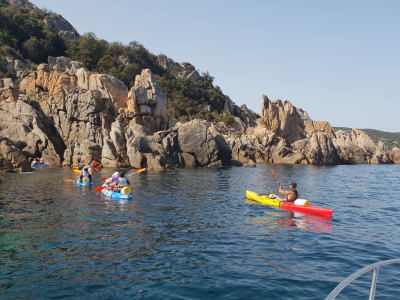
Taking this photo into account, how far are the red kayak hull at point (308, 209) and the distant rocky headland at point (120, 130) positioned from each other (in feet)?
76.8

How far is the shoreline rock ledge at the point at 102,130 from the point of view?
42.3 m

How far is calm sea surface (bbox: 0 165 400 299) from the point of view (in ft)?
27.5

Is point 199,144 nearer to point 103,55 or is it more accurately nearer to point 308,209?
point 308,209

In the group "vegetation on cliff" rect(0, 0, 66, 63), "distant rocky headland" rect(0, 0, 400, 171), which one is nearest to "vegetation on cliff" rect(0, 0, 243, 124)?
"vegetation on cliff" rect(0, 0, 66, 63)

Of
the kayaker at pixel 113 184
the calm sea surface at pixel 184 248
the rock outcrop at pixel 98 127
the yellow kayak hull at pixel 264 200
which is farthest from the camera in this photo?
the rock outcrop at pixel 98 127

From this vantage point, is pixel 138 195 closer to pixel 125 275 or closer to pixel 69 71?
pixel 125 275

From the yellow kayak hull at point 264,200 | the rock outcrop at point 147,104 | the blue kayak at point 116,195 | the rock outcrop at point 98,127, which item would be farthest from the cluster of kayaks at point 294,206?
the rock outcrop at point 147,104

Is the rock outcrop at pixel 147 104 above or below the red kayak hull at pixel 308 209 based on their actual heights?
above

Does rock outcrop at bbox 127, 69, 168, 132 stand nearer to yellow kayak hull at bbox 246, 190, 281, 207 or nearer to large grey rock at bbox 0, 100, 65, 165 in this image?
large grey rock at bbox 0, 100, 65, 165

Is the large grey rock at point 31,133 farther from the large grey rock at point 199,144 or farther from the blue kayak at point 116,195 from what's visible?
the blue kayak at point 116,195

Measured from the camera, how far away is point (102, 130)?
153 feet

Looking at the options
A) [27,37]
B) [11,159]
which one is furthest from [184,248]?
[27,37]

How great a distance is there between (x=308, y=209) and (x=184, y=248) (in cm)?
909

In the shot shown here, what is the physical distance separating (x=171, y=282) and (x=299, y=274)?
364 centimetres
